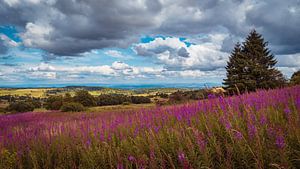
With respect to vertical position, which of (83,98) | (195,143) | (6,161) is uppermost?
(195,143)

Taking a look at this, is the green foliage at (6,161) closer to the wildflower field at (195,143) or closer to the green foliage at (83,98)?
the wildflower field at (195,143)

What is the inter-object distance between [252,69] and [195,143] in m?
44.2

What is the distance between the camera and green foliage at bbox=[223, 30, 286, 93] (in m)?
40.8

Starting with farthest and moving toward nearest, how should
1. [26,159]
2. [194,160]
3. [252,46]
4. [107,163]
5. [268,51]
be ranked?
[268,51] < [252,46] < [26,159] < [107,163] < [194,160]

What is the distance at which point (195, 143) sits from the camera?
3080 mm

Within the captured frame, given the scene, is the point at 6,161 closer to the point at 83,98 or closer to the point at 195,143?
the point at 195,143

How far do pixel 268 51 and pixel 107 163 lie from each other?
61166mm

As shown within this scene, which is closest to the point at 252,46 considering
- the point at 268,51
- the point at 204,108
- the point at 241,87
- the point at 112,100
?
the point at 268,51

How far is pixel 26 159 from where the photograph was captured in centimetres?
505

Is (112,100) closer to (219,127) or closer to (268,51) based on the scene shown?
(268,51)

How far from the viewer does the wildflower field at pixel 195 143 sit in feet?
8.45

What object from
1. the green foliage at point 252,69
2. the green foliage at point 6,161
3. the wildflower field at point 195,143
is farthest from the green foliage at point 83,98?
the green foliage at point 6,161

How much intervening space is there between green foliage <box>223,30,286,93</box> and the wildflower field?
3167cm

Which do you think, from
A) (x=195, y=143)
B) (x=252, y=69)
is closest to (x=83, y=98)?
(x=252, y=69)
